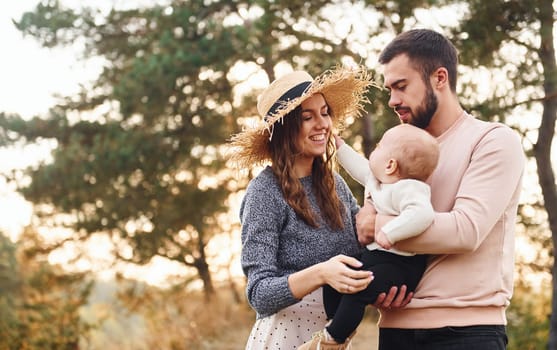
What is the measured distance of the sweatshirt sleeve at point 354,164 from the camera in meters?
2.70

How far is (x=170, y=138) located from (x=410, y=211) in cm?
974

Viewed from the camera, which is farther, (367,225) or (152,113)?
(152,113)

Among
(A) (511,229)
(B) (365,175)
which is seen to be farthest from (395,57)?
(A) (511,229)

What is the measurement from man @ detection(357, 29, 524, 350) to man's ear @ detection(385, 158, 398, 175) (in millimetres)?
142

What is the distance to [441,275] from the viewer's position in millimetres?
2301

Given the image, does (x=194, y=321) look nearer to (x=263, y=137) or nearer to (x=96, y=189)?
(x=96, y=189)

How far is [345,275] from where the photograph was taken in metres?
2.32

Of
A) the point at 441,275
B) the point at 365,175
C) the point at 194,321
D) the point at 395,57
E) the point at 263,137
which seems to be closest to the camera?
the point at 441,275

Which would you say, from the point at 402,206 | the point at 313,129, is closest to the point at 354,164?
the point at 313,129

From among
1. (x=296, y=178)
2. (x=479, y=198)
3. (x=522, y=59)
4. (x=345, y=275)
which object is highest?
(x=522, y=59)

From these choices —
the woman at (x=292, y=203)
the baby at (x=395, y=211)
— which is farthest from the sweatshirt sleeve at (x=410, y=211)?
the woman at (x=292, y=203)

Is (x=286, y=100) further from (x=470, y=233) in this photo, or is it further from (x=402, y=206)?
(x=470, y=233)

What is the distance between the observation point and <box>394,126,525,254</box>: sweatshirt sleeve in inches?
85.7

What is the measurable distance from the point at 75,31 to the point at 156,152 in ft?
8.86
